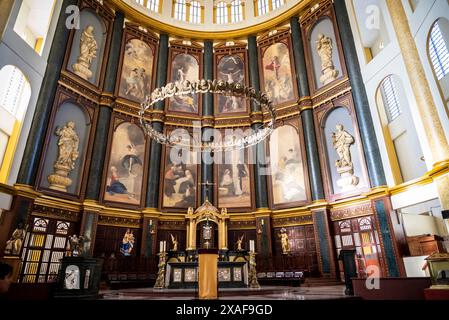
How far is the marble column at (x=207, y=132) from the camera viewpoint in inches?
769

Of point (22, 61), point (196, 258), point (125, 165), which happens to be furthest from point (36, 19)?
point (196, 258)

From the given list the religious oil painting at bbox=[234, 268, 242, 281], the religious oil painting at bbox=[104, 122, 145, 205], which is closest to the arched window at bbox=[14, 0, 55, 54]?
the religious oil painting at bbox=[104, 122, 145, 205]

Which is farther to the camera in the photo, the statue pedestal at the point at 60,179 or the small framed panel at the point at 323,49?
the small framed panel at the point at 323,49

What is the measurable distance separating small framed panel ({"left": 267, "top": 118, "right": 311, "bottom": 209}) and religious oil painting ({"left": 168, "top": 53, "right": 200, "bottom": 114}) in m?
6.63

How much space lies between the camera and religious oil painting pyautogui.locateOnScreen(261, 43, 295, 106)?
21.1 meters

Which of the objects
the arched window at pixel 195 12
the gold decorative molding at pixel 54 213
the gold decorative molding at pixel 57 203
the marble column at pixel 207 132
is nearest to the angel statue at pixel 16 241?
the gold decorative molding at pixel 54 213

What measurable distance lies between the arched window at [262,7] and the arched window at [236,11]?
1.60 metres

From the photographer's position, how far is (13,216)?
40.2 feet

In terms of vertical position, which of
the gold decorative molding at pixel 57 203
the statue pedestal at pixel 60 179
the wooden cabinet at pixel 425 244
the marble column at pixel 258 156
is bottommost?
the wooden cabinet at pixel 425 244

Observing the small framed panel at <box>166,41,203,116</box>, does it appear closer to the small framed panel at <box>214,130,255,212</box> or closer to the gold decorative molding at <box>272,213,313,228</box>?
the small framed panel at <box>214,130,255,212</box>

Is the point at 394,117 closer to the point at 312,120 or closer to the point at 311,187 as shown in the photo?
the point at 312,120

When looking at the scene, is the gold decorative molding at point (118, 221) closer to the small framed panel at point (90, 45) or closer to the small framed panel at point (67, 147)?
the small framed panel at point (67, 147)

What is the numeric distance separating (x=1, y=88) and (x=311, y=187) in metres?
17.4
